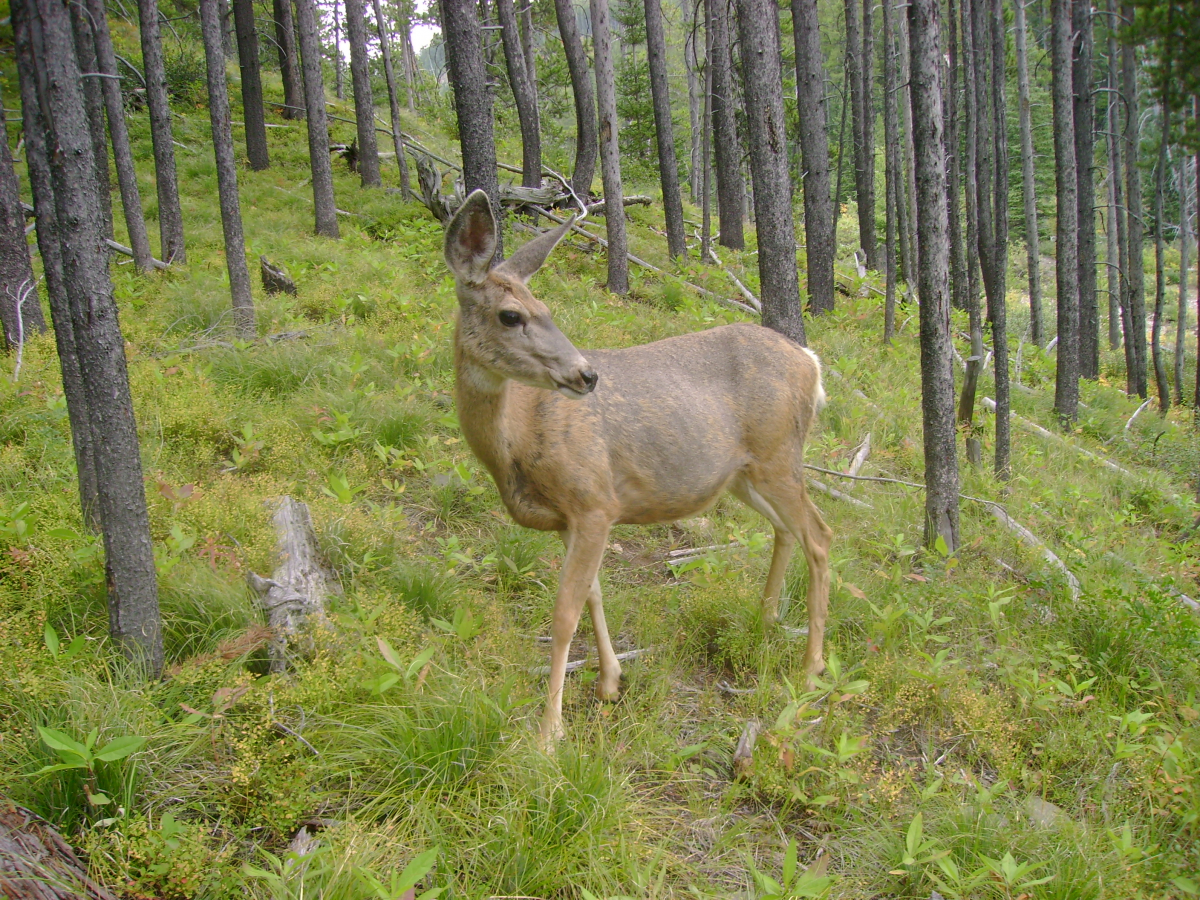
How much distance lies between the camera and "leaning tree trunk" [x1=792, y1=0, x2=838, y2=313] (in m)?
13.9

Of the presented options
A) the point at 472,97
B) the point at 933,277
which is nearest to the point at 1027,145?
the point at 933,277

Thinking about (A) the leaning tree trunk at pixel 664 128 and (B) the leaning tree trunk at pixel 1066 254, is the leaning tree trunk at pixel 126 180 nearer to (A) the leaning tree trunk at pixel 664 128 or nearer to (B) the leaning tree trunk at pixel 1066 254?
(A) the leaning tree trunk at pixel 664 128

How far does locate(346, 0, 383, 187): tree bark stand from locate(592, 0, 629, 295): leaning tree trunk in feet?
24.1

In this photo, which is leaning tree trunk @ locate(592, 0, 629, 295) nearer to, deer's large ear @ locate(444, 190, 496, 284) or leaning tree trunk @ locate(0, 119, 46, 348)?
leaning tree trunk @ locate(0, 119, 46, 348)

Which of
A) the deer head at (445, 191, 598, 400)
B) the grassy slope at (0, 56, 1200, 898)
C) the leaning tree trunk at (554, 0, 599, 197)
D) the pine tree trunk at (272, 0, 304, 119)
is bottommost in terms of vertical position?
the grassy slope at (0, 56, 1200, 898)

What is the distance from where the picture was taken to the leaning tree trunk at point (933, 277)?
5770 millimetres

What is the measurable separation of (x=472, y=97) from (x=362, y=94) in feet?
43.1

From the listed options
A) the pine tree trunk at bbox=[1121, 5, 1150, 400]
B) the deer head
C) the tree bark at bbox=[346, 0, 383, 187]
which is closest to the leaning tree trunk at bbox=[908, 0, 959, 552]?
the deer head

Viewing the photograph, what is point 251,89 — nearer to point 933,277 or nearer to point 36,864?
point 933,277

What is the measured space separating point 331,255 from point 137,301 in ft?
10.7

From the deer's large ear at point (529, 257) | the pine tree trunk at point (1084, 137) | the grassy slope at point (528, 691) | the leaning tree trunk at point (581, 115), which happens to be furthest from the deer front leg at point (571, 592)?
the leaning tree trunk at point (581, 115)

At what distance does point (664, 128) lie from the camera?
53.9 feet

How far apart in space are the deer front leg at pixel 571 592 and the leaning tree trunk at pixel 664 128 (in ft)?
41.3

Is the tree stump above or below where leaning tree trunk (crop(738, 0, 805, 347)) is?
below
